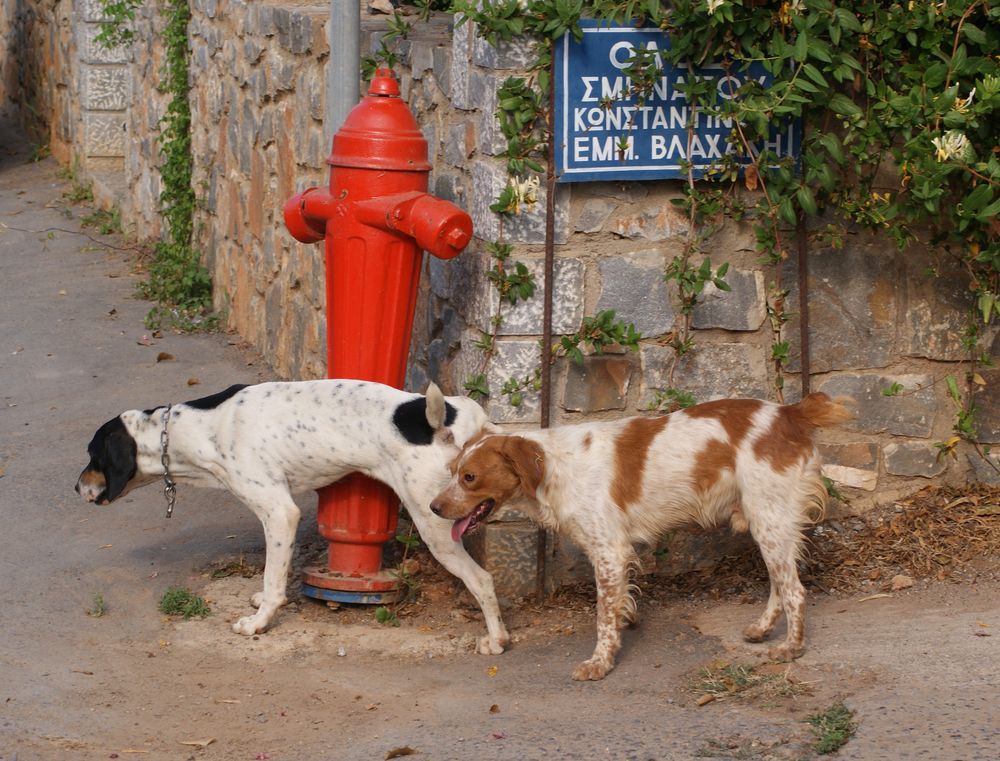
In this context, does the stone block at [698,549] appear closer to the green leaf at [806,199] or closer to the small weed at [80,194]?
the green leaf at [806,199]

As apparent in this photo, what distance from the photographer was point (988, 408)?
512 centimetres

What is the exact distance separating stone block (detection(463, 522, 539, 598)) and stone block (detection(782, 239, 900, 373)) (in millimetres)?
1160

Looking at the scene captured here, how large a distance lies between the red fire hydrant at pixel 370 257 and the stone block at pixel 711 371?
2.73 ft

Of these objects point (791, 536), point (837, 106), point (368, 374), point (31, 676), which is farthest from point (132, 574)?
point (837, 106)

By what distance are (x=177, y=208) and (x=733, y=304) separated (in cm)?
558

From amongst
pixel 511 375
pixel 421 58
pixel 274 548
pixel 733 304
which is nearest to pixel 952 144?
pixel 733 304

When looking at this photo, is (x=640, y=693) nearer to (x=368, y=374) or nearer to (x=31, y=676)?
(x=368, y=374)

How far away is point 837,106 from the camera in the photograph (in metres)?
4.55

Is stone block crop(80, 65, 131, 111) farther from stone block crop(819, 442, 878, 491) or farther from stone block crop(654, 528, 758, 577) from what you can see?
stone block crop(819, 442, 878, 491)

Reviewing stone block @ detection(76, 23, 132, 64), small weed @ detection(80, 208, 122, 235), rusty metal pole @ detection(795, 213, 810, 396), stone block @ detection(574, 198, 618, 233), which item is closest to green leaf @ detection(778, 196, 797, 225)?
rusty metal pole @ detection(795, 213, 810, 396)

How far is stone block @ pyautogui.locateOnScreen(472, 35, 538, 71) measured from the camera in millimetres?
4574

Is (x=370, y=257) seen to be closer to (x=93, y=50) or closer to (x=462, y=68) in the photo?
(x=462, y=68)

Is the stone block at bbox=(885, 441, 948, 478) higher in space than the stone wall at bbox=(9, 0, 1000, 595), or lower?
lower

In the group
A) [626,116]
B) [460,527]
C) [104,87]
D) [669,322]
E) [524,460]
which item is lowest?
[460,527]
